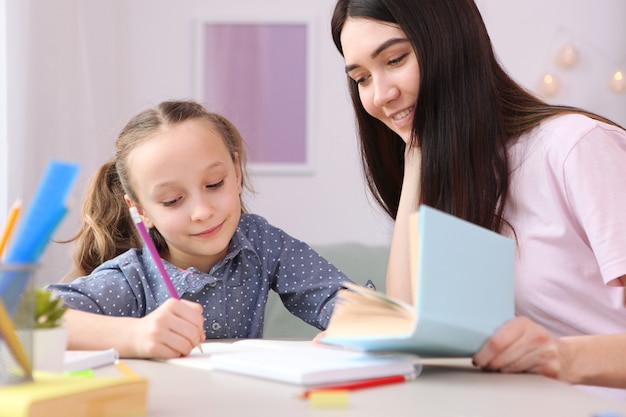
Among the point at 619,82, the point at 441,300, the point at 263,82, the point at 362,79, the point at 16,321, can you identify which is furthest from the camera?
the point at 263,82

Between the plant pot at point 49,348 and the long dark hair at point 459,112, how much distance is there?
2.29ft

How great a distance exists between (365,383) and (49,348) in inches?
11.7

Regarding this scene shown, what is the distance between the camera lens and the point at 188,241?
146 centimetres

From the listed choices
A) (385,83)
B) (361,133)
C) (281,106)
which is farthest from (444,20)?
(281,106)

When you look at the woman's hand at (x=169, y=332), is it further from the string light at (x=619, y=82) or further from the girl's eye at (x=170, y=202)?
the string light at (x=619, y=82)

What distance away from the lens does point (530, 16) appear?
4.13 meters

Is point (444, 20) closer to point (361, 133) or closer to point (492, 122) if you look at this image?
point (492, 122)

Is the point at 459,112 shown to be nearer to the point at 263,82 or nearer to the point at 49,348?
the point at 49,348

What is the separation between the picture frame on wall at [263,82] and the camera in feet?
13.7

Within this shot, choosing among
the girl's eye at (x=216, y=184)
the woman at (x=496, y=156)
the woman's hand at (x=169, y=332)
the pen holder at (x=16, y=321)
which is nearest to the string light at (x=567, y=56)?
the woman at (x=496, y=156)

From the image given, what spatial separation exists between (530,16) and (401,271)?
2.91 m

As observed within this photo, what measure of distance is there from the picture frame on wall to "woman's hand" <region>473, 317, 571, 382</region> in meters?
3.21

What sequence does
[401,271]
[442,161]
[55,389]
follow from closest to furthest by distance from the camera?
[55,389] → [442,161] → [401,271]

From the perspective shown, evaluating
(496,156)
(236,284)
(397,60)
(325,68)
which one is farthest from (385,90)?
(325,68)
